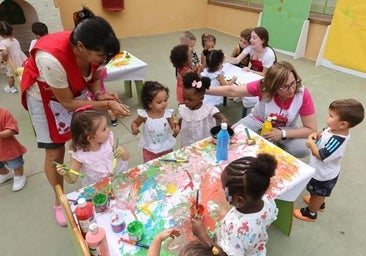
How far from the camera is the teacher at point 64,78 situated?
144 cm

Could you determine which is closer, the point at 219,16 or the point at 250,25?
the point at 250,25

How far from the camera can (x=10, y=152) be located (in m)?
2.31

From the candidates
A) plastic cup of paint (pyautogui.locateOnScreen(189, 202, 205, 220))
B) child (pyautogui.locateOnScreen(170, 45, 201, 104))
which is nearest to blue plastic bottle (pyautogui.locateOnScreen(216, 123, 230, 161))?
plastic cup of paint (pyautogui.locateOnScreen(189, 202, 205, 220))

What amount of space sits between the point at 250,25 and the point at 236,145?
5603 mm

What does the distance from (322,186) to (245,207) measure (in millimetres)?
1064

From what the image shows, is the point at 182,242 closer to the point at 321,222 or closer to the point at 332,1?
the point at 321,222

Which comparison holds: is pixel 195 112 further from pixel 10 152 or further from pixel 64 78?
pixel 10 152

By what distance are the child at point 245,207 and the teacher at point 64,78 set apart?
0.83 meters

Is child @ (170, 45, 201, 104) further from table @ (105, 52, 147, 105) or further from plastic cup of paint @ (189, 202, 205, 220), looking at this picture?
plastic cup of paint @ (189, 202, 205, 220)

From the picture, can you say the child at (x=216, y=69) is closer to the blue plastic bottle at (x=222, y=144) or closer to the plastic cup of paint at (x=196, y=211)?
the blue plastic bottle at (x=222, y=144)

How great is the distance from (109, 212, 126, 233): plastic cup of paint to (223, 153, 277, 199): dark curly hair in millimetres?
520

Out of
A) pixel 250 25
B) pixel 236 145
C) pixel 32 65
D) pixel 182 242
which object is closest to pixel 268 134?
pixel 236 145

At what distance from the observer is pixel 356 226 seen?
6.88ft

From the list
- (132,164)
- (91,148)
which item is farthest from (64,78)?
(132,164)
